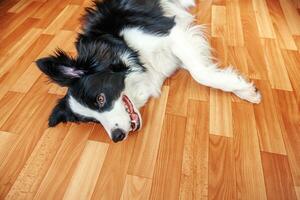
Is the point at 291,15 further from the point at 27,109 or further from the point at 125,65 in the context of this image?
the point at 27,109

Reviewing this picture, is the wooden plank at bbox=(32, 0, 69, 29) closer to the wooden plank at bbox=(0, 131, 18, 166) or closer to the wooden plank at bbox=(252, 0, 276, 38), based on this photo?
the wooden plank at bbox=(0, 131, 18, 166)

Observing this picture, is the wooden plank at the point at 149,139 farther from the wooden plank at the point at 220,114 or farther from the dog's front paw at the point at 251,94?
the dog's front paw at the point at 251,94

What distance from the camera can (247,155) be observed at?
1.37 meters

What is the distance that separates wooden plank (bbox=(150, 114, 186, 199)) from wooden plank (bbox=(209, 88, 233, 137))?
0.16m

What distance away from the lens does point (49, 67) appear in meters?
1.37

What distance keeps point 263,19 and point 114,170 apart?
167cm

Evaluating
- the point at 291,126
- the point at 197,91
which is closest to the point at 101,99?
the point at 197,91

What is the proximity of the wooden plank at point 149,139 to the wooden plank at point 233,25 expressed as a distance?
2.21ft

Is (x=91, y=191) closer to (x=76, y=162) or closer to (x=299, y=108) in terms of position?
(x=76, y=162)

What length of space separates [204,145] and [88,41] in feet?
2.89

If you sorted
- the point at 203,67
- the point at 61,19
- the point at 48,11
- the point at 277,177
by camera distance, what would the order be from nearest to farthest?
the point at 277,177
the point at 203,67
the point at 61,19
the point at 48,11

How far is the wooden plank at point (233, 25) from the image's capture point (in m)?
2.04

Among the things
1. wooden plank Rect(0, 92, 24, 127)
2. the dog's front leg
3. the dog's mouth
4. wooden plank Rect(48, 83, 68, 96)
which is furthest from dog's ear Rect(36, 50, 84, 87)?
the dog's front leg

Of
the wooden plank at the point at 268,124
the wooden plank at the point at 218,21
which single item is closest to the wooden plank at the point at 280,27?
the wooden plank at the point at 218,21
